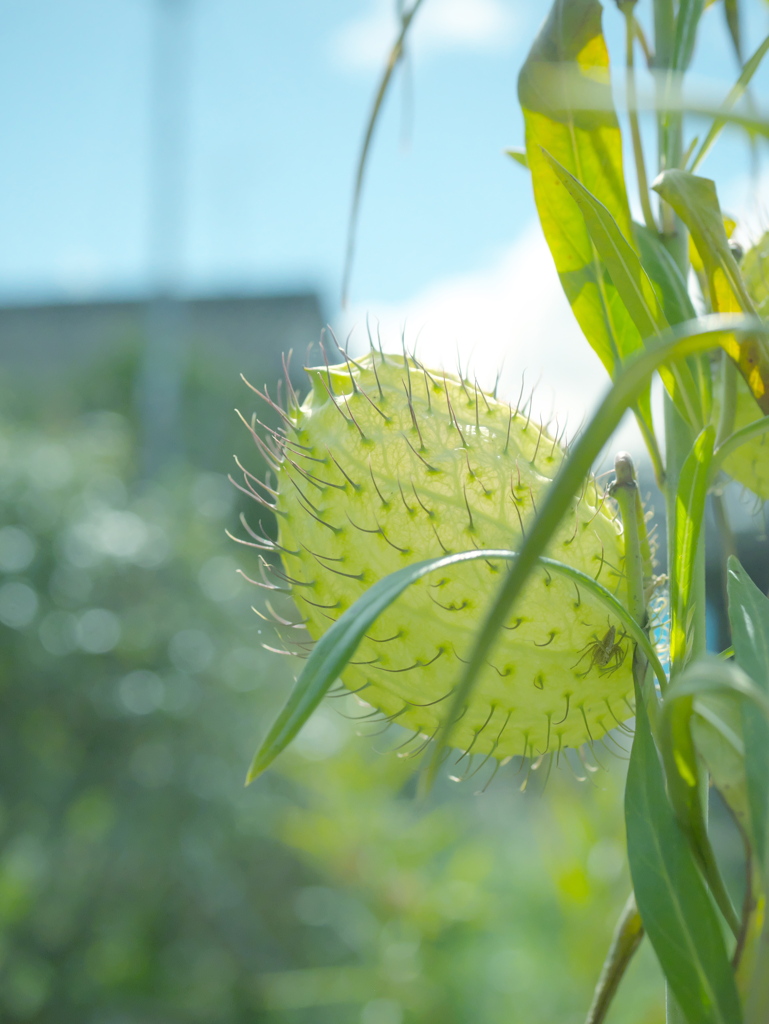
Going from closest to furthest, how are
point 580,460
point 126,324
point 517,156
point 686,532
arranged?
1. point 580,460
2. point 686,532
3. point 517,156
4. point 126,324

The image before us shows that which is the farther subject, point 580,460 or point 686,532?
point 686,532

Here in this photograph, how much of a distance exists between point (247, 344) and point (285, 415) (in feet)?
26.4

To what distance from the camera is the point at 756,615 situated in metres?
0.21

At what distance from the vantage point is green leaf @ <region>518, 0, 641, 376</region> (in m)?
0.25

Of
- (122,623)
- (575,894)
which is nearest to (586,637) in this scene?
(575,894)

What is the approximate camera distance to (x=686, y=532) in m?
0.22

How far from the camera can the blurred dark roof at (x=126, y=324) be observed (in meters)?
7.82

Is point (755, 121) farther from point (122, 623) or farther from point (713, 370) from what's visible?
point (122, 623)

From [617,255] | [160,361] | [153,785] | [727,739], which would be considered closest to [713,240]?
[617,255]

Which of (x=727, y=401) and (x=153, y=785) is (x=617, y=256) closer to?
(x=727, y=401)

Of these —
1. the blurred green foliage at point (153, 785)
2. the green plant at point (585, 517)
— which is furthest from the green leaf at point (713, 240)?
the blurred green foliage at point (153, 785)

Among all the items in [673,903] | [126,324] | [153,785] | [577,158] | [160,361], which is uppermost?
[126,324]

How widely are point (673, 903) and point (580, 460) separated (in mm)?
136

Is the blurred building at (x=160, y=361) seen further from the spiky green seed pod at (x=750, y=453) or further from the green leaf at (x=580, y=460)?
the green leaf at (x=580, y=460)
